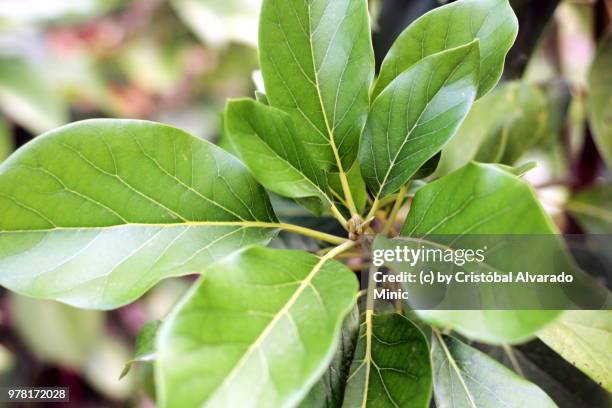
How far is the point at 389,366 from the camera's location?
0.33m

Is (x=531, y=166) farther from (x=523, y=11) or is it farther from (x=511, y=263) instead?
(x=523, y=11)

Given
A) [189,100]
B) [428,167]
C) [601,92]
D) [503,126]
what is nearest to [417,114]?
[428,167]

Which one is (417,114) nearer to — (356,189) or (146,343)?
(356,189)

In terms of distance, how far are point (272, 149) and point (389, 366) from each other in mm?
150

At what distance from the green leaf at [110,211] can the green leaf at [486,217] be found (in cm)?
13

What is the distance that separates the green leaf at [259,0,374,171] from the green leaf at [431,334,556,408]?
6.1 inches

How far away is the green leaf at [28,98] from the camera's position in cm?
101

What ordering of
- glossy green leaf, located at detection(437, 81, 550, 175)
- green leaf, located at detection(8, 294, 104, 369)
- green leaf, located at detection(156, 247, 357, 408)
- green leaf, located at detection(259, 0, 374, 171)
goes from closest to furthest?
green leaf, located at detection(156, 247, 357, 408) < green leaf, located at detection(259, 0, 374, 171) < glossy green leaf, located at detection(437, 81, 550, 175) < green leaf, located at detection(8, 294, 104, 369)

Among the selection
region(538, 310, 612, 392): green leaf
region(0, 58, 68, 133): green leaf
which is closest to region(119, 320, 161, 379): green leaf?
region(538, 310, 612, 392): green leaf

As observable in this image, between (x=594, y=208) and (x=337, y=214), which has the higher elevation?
(x=337, y=214)

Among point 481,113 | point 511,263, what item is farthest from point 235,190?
point 481,113

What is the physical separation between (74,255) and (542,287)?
0.88ft

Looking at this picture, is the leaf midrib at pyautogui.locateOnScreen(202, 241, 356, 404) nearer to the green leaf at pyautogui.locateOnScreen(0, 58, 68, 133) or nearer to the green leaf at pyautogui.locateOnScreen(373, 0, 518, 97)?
the green leaf at pyautogui.locateOnScreen(373, 0, 518, 97)

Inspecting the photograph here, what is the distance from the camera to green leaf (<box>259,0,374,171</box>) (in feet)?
1.07
